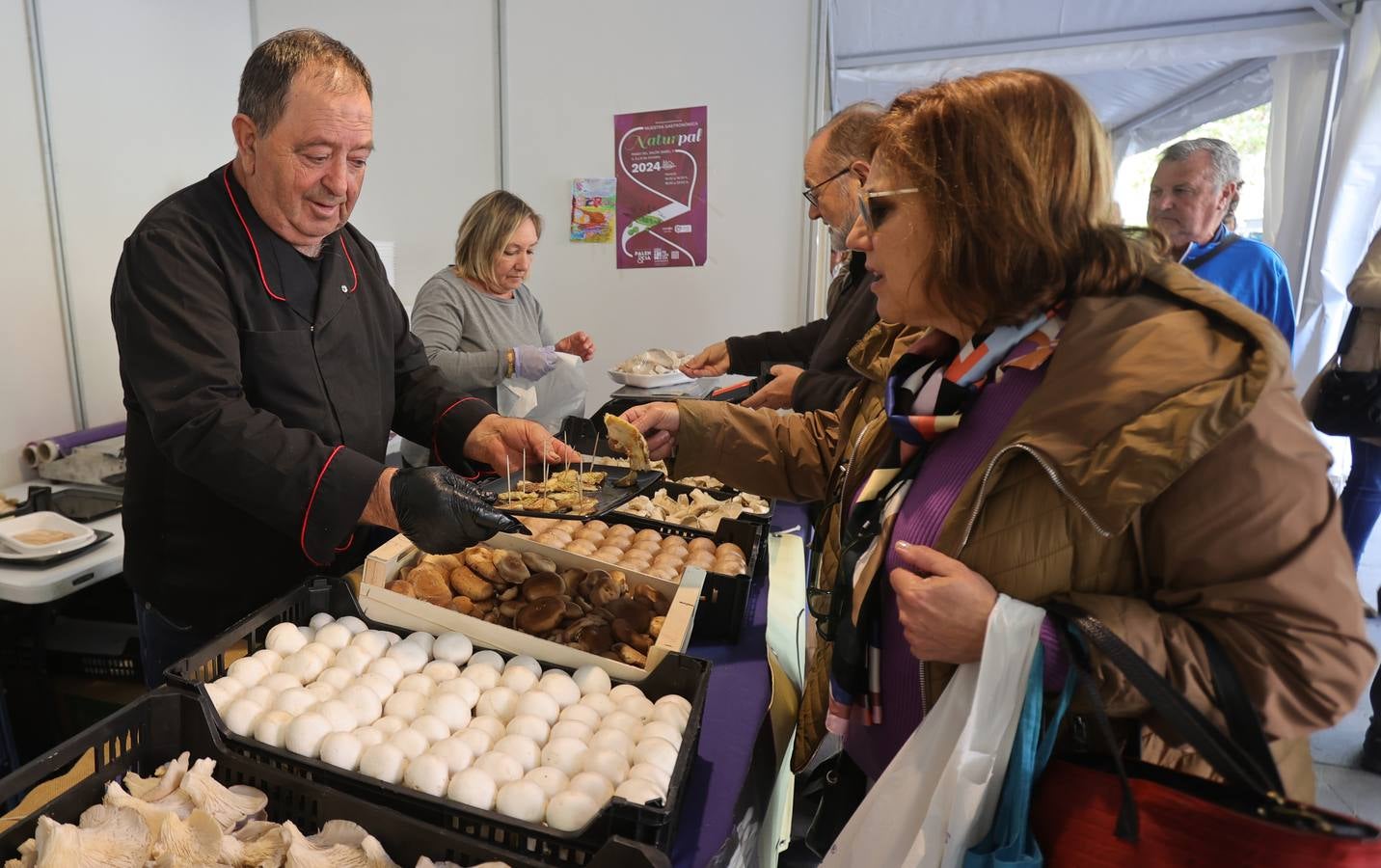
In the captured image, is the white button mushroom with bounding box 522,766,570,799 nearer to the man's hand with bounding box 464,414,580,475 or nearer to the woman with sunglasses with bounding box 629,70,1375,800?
the woman with sunglasses with bounding box 629,70,1375,800

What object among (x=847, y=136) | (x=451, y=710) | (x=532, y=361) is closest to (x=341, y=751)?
(x=451, y=710)

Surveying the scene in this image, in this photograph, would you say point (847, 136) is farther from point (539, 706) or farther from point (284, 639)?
point (284, 639)

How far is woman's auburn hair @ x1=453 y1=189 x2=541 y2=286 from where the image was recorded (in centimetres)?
322

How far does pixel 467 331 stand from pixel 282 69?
1.91 meters

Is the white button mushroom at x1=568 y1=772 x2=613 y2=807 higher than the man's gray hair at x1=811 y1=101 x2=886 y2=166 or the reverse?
the reverse

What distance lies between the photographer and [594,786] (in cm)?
101

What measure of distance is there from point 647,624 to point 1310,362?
405 cm

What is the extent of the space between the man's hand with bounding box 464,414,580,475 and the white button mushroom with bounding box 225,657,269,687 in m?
0.76

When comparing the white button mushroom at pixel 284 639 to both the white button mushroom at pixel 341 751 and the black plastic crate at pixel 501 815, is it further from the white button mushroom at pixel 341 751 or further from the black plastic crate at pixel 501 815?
the white button mushroom at pixel 341 751

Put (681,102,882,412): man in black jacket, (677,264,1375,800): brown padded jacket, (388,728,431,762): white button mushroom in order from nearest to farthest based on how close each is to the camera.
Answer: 1. (677,264,1375,800): brown padded jacket
2. (388,728,431,762): white button mushroom
3. (681,102,882,412): man in black jacket

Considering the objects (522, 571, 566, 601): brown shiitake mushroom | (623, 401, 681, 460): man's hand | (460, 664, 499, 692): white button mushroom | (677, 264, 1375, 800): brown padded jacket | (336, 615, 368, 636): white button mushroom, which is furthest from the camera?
(623, 401, 681, 460): man's hand

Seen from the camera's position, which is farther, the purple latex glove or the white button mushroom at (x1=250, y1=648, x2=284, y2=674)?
the purple latex glove

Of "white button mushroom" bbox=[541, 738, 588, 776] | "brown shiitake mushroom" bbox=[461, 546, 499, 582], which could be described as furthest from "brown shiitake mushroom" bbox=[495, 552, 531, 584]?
"white button mushroom" bbox=[541, 738, 588, 776]

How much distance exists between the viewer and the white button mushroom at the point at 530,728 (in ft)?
3.73
